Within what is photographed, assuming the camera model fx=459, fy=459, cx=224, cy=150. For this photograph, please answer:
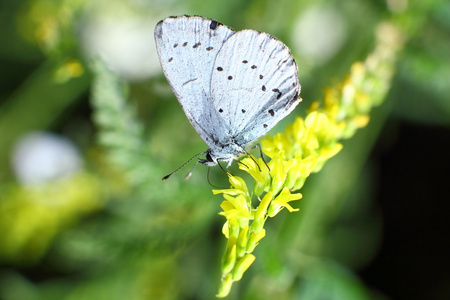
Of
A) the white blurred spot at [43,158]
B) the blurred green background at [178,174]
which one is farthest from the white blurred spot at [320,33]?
the white blurred spot at [43,158]

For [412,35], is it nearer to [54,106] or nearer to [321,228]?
[321,228]

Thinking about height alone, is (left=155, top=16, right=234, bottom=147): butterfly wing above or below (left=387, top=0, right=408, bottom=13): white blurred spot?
above

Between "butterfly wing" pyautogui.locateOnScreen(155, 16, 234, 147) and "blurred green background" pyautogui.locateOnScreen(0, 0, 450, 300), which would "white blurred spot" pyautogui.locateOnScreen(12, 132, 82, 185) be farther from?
"butterfly wing" pyautogui.locateOnScreen(155, 16, 234, 147)

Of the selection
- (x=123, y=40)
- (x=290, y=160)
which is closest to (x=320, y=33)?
(x=123, y=40)

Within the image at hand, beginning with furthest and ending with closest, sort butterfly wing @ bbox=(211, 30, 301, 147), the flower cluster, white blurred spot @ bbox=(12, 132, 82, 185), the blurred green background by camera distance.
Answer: white blurred spot @ bbox=(12, 132, 82, 185), the blurred green background, butterfly wing @ bbox=(211, 30, 301, 147), the flower cluster

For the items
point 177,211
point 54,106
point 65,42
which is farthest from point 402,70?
point 54,106

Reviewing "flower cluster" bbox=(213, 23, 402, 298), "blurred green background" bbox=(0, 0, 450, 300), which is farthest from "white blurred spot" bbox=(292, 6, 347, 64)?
"flower cluster" bbox=(213, 23, 402, 298)

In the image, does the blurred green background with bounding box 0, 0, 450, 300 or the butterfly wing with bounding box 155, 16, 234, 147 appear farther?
the blurred green background with bounding box 0, 0, 450, 300

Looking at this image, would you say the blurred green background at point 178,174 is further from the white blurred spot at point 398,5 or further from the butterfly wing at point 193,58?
the butterfly wing at point 193,58
